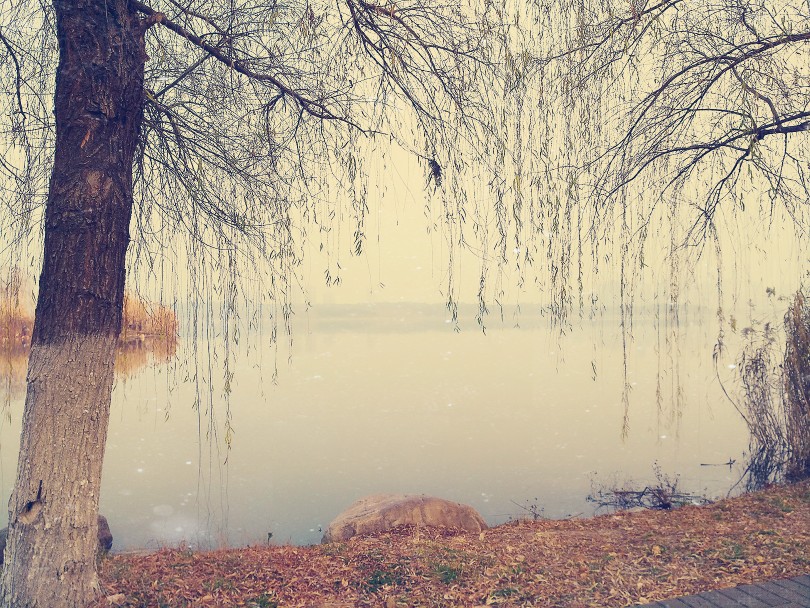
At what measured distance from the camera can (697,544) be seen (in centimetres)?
488

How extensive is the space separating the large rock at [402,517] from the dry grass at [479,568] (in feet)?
0.79

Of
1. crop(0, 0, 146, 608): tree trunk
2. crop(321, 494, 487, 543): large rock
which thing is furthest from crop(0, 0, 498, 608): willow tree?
crop(321, 494, 487, 543): large rock

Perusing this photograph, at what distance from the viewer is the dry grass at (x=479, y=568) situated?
155 inches

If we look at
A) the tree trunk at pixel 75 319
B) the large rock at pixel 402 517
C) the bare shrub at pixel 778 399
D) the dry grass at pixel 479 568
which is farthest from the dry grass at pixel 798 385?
the tree trunk at pixel 75 319

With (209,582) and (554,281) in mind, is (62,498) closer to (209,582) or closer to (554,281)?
(209,582)

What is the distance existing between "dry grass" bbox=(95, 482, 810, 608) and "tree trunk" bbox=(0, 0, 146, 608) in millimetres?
447

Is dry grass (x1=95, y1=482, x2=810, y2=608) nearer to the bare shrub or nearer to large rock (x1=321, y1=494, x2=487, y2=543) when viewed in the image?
large rock (x1=321, y1=494, x2=487, y2=543)

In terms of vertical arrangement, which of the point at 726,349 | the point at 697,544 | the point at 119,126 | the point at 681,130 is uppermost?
the point at 681,130

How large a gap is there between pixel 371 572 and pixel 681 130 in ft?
13.8

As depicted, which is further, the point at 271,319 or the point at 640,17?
the point at 640,17

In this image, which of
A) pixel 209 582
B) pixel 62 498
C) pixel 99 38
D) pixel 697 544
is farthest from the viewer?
pixel 697 544

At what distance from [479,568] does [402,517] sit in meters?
1.58

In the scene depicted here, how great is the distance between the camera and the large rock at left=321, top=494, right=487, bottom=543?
5754 millimetres

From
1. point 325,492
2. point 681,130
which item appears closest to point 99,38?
point 681,130
